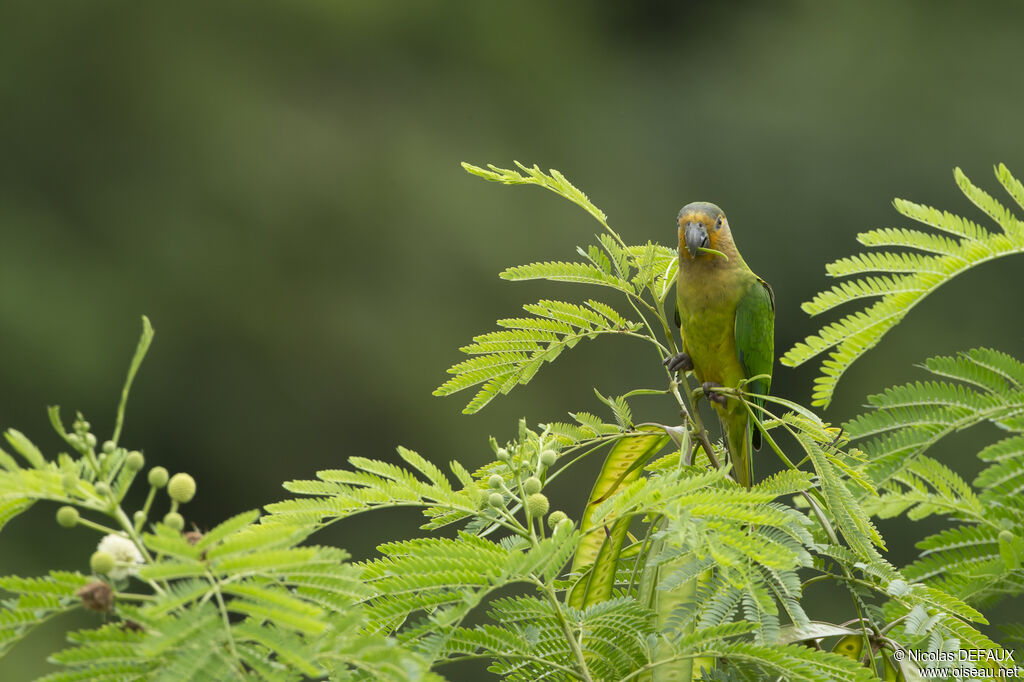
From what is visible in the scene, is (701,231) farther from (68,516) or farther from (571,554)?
(68,516)

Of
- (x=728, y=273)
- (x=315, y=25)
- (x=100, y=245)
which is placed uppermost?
(x=315, y=25)

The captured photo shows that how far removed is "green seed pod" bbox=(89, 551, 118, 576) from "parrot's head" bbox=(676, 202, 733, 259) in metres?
1.79

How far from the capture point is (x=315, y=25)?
14297 millimetres

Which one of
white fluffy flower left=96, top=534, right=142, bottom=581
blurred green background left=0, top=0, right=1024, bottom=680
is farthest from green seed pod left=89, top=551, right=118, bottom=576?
blurred green background left=0, top=0, right=1024, bottom=680

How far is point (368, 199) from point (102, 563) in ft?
41.4

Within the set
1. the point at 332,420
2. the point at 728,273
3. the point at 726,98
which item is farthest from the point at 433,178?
the point at 728,273

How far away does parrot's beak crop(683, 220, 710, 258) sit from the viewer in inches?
101

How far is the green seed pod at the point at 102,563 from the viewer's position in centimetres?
97

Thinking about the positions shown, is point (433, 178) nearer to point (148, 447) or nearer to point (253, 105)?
point (253, 105)

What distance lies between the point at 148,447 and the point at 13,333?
2.02m

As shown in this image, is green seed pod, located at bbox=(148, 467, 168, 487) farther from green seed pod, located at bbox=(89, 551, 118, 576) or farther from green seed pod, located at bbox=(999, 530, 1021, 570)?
green seed pod, located at bbox=(999, 530, 1021, 570)

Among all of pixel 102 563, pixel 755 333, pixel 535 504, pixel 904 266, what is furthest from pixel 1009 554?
pixel 102 563

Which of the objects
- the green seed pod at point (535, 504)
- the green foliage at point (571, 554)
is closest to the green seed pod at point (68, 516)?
the green foliage at point (571, 554)

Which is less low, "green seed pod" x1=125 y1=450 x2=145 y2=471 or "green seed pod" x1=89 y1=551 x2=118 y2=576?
"green seed pod" x1=125 y1=450 x2=145 y2=471
